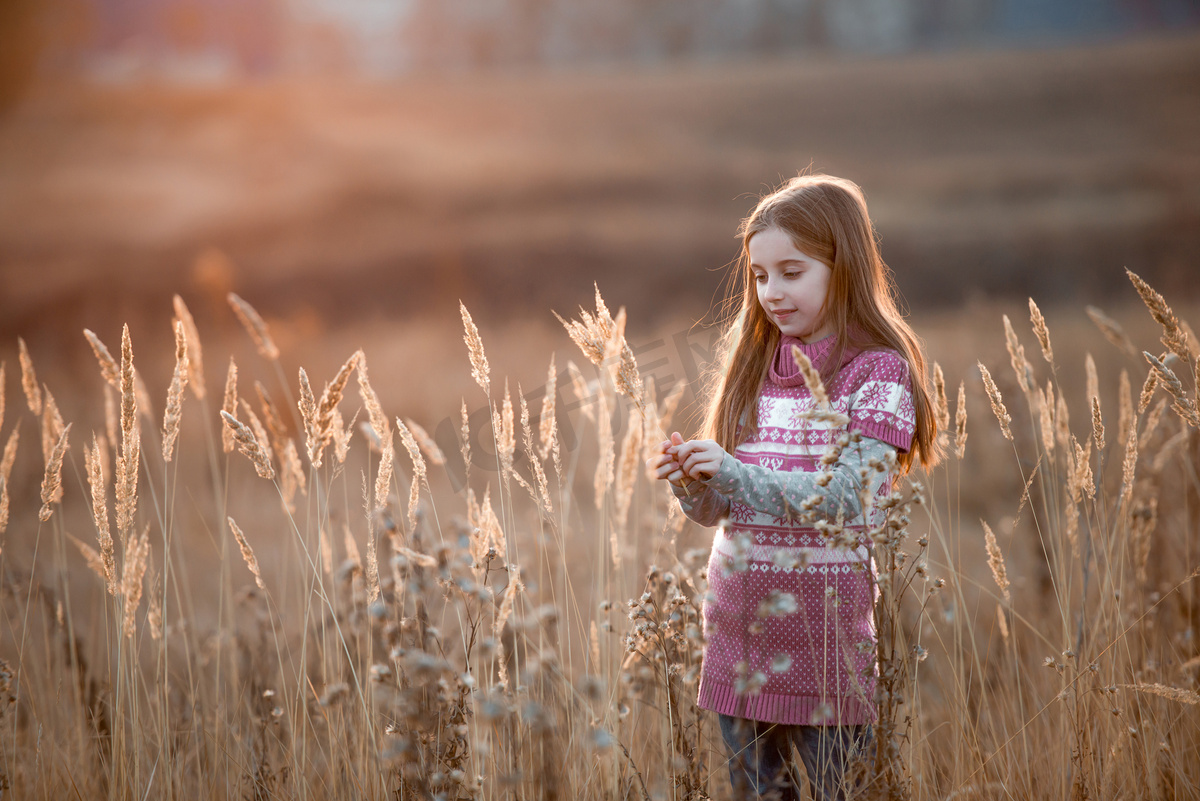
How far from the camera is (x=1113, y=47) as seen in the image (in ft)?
57.0

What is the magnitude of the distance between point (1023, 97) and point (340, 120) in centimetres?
1518

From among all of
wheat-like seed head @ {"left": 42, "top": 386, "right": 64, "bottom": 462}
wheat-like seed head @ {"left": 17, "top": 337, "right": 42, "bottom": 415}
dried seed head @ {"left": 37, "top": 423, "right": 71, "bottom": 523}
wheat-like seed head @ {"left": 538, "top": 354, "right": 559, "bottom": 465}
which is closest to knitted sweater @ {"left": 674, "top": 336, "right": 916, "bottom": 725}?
wheat-like seed head @ {"left": 538, "top": 354, "right": 559, "bottom": 465}

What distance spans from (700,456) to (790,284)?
0.46 m

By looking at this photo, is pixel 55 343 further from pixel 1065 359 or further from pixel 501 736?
pixel 1065 359

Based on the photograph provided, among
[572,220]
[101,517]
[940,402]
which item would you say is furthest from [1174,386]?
[572,220]

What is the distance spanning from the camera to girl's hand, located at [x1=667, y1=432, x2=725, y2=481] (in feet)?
3.96

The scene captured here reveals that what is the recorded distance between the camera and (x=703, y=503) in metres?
1.37

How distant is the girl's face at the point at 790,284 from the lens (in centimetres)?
147

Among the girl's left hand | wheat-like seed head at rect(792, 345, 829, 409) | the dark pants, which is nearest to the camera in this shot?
wheat-like seed head at rect(792, 345, 829, 409)

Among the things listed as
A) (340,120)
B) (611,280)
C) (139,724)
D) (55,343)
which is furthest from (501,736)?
(340,120)

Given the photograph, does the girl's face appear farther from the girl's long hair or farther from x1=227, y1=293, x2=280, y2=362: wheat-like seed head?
x1=227, y1=293, x2=280, y2=362: wheat-like seed head

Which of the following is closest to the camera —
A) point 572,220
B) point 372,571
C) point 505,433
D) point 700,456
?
point 700,456

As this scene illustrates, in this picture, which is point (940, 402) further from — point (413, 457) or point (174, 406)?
point (174, 406)

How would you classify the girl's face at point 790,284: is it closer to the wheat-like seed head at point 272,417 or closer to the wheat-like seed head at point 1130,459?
the wheat-like seed head at point 1130,459
